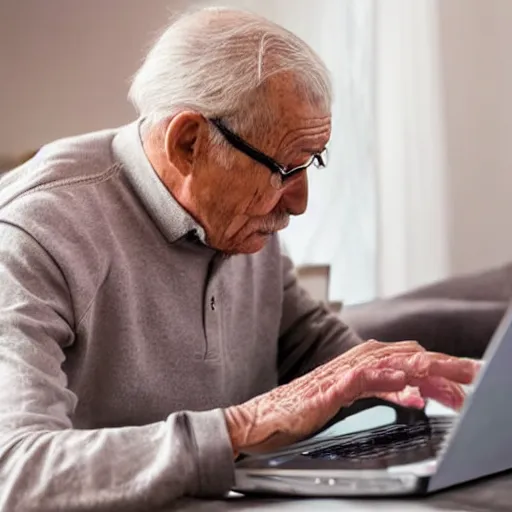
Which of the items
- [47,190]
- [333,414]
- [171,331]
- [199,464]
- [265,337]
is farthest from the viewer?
[265,337]

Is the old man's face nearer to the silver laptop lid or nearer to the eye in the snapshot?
the eye

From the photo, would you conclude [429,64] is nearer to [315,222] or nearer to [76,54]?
[315,222]

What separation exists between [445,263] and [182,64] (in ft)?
4.51

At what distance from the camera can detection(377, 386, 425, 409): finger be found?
1057mm

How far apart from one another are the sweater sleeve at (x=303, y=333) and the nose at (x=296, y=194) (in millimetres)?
296

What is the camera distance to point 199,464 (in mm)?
845

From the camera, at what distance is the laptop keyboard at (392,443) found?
915 millimetres

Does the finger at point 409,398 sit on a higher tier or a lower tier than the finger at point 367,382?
lower

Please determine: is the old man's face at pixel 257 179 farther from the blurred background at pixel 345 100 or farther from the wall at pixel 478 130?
the wall at pixel 478 130

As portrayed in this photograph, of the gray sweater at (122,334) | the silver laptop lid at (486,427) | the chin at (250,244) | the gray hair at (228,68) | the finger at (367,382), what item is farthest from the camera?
the chin at (250,244)

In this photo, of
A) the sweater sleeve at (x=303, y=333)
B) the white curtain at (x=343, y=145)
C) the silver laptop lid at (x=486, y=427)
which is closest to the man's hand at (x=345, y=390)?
the silver laptop lid at (x=486, y=427)

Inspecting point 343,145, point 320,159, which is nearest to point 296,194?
point 320,159

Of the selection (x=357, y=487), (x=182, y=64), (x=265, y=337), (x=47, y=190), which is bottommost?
(x=265, y=337)

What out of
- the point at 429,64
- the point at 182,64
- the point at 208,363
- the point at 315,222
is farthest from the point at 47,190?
the point at 429,64
